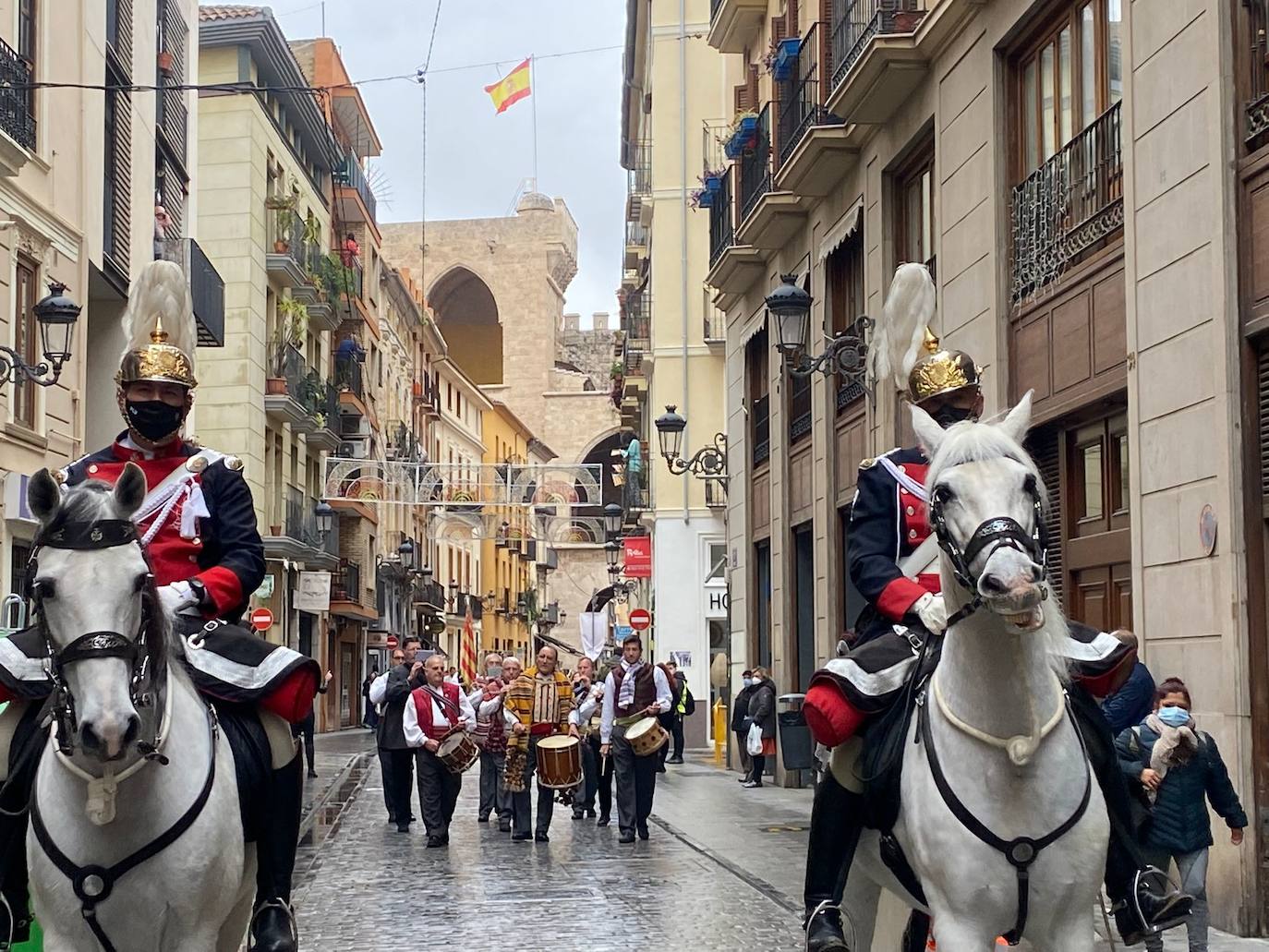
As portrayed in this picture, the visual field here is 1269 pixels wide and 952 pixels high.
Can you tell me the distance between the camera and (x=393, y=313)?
75.6 meters

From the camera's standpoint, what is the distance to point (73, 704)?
5324 millimetres

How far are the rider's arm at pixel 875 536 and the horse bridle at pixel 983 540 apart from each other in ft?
3.14

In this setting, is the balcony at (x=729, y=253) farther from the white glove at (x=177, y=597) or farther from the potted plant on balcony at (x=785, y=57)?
the white glove at (x=177, y=597)

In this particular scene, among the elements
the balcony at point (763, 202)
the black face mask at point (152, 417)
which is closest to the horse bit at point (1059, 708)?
the black face mask at point (152, 417)

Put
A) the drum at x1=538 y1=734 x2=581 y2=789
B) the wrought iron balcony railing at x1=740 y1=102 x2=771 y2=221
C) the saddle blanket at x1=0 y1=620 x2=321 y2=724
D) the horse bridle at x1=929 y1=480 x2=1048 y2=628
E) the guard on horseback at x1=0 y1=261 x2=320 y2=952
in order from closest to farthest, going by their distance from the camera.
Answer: the horse bridle at x1=929 y1=480 x2=1048 y2=628
the saddle blanket at x1=0 y1=620 x2=321 y2=724
the guard on horseback at x1=0 y1=261 x2=320 y2=952
the drum at x1=538 y1=734 x2=581 y2=789
the wrought iron balcony railing at x1=740 y1=102 x2=771 y2=221

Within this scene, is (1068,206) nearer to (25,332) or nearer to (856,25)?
(856,25)

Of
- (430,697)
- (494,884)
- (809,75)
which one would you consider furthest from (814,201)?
(494,884)

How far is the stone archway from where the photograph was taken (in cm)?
11762

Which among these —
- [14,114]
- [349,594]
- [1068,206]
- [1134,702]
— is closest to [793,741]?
[1068,206]

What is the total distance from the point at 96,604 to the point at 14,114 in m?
20.2

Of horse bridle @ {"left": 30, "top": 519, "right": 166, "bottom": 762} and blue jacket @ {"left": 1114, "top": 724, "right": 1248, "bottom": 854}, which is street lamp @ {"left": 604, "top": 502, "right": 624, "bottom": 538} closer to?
blue jacket @ {"left": 1114, "top": 724, "right": 1248, "bottom": 854}

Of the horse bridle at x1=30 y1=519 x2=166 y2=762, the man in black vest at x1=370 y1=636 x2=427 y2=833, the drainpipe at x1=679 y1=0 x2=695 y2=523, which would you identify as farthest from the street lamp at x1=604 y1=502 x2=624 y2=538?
the horse bridle at x1=30 y1=519 x2=166 y2=762

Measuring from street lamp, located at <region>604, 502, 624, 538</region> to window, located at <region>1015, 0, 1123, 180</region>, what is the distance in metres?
28.7

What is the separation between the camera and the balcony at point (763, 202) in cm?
2622
